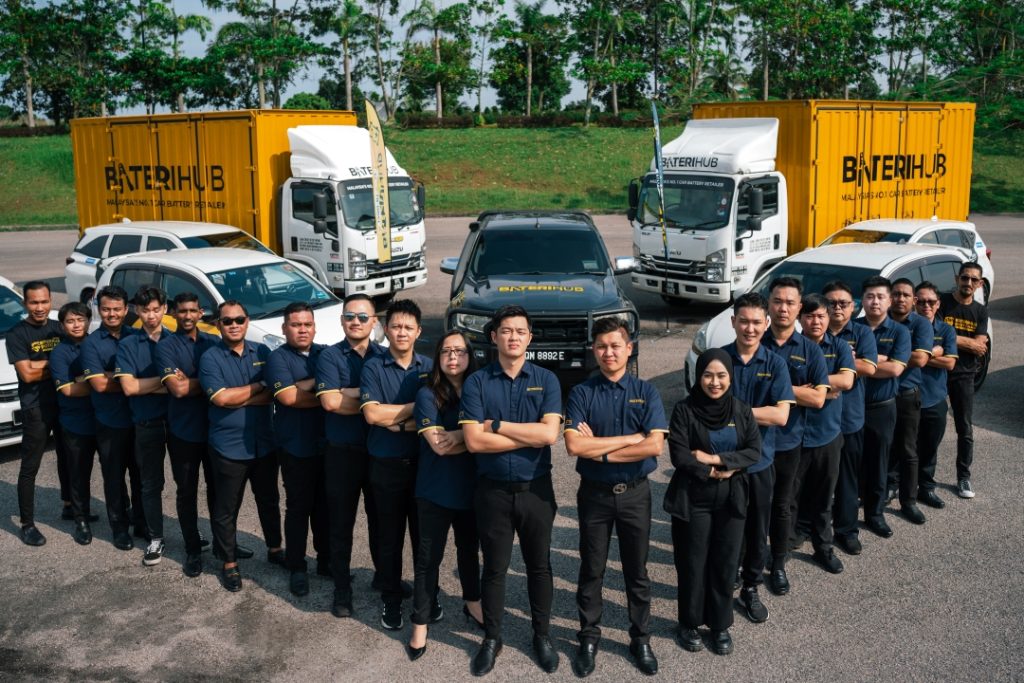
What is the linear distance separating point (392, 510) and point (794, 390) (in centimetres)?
254

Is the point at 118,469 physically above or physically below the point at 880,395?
below

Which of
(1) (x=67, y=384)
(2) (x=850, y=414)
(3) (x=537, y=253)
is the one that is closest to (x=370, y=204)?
(3) (x=537, y=253)

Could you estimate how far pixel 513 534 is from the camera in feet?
16.8

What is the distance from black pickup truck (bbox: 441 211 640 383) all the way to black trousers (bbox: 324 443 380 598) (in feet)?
11.6

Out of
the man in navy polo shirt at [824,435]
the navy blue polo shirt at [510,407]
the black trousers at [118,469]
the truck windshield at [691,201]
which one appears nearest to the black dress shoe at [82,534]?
the black trousers at [118,469]

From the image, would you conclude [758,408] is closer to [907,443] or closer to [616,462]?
[616,462]

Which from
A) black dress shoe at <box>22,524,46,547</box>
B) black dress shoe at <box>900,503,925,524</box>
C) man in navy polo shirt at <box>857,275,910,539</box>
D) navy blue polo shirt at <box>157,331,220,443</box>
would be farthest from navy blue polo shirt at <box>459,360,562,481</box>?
black dress shoe at <box>22,524,46,547</box>

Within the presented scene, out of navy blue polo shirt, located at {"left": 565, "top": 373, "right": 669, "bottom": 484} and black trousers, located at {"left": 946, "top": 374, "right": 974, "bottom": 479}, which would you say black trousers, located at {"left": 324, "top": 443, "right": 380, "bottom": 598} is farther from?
black trousers, located at {"left": 946, "top": 374, "right": 974, "bottom": 479}

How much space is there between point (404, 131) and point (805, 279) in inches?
1671

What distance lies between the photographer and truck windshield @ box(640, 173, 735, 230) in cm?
1428

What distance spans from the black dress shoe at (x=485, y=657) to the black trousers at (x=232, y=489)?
1919 millimetres

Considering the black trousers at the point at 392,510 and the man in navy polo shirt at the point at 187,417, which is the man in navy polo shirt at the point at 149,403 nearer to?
the man in navy polo shirt at the point at 187,417

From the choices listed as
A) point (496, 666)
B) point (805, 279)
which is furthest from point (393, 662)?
point (805, 279)

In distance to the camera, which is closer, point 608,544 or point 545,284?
point 608,544
